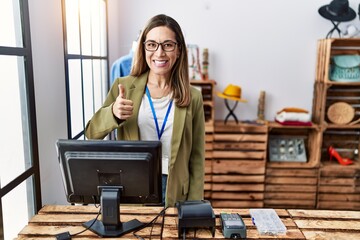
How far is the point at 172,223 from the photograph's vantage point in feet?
4.38

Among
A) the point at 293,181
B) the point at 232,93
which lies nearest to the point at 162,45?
the point at 232,93

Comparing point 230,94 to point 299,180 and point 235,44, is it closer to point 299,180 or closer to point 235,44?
point 235,44

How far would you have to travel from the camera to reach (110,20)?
10.00 feet

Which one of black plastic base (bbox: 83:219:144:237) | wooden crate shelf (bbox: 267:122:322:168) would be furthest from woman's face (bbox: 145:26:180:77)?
wooden crate shelf (bbox: 267:122:322:168)

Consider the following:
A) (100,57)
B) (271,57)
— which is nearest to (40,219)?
(100,57)

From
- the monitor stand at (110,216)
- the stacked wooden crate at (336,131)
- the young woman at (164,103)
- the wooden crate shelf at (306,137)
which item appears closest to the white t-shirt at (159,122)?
the young woman at (164,103)

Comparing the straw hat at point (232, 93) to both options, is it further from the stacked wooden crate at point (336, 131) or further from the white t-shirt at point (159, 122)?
the white t-shirt at point (159, 122)

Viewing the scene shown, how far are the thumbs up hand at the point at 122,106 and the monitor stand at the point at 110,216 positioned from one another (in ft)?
1.04

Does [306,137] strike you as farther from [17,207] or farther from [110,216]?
[17,207]

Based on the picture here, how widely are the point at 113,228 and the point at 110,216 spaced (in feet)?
0.20

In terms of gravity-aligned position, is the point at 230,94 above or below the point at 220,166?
above

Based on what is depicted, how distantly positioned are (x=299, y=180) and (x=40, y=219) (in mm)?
2669

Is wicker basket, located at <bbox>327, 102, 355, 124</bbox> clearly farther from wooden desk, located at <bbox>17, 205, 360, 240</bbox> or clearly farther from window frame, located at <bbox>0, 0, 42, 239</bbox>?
window frame, located at <bbox>0, 0, 42, 239</bbox>

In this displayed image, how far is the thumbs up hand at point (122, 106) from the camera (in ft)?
4.53
